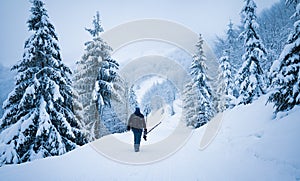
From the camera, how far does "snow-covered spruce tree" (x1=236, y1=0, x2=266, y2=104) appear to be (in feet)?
57.8

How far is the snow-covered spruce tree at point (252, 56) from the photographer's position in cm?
1762

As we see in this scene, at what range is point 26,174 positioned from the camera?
520cm

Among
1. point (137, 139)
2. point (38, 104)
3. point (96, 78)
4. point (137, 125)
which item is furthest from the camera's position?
point (96, 78)

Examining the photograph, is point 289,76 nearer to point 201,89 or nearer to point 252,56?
point 252,56

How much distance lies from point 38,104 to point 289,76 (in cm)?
1235

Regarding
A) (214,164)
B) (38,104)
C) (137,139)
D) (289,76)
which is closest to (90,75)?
(38,104)

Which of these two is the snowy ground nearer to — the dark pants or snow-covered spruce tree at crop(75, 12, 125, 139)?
the dark pants

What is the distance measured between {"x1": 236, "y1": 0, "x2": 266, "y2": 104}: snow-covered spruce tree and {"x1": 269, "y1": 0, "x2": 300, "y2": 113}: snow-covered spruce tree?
36.4ft

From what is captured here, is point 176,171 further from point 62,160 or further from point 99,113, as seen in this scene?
point 99,113

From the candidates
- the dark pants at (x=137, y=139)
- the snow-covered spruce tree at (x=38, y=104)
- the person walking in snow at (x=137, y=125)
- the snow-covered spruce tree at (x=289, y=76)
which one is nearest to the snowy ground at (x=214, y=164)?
the snow-covered spruce tree at (x=289, y=76)

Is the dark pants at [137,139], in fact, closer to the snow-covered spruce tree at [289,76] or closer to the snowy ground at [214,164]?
the snowy ground at [214,164]

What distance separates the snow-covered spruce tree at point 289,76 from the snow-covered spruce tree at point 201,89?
16.7 metres

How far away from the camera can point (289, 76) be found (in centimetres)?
686

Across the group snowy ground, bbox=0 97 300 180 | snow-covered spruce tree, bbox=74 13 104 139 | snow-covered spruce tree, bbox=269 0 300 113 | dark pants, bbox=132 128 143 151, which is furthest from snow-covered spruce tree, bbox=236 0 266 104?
snow-covered spruce tree, bbox=74 13 104 139
